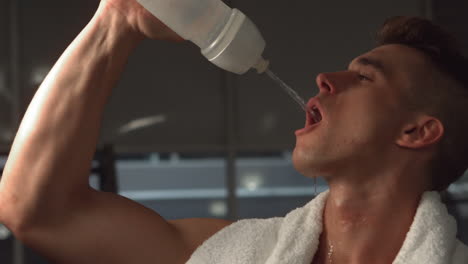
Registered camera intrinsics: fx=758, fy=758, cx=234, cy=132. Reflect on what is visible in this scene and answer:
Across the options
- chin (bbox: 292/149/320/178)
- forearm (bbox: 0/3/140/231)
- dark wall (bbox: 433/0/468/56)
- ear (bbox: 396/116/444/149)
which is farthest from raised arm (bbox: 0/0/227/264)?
dark wall (bbox: 433/0/468/56)

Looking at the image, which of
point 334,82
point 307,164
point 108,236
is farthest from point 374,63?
point 108,236

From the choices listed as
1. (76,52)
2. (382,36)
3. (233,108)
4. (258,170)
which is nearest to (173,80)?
(233,108)

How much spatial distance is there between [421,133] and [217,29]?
16.7 inches

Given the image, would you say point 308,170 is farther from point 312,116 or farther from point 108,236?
point 108,236

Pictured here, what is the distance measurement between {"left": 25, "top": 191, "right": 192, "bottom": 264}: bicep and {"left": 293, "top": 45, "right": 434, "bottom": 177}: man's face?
9.7 inches

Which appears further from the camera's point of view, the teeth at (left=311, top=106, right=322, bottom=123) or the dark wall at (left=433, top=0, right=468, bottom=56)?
the dark wall at (left=433, top=0, right=468, bottom=56)

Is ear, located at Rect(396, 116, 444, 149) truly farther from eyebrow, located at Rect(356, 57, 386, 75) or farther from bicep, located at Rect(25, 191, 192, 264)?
bicep, located at Rect(25, 191, 192, 264)

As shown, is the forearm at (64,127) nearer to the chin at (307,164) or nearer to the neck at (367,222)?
the chin at (307,164)

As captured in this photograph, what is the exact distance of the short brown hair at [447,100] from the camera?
130 cm

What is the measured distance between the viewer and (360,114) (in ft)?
4.17

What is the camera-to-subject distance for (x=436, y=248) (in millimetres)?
1151

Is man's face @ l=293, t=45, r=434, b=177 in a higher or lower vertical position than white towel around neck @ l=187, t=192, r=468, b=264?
higher

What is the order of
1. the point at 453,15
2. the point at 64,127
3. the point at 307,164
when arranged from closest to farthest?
the point at 64,127 → the point at 307,164 → the point at 453,15

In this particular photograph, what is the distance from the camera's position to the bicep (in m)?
1.11
